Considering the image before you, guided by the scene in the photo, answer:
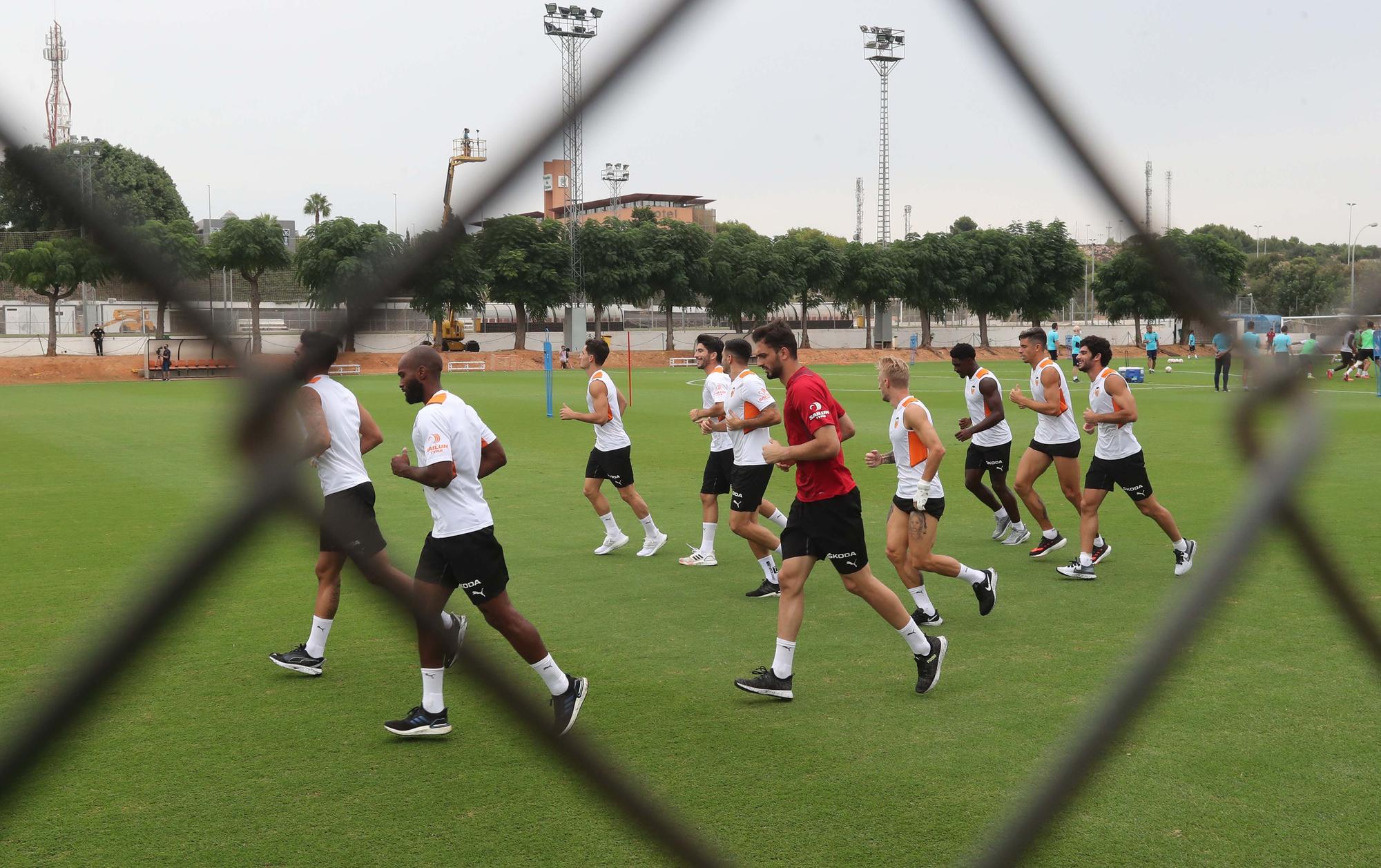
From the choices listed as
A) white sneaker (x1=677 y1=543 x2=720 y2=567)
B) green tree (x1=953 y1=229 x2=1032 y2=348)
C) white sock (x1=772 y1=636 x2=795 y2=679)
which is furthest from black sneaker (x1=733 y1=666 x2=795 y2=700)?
green tree (x1=953 y1=229 x2=1032 y2=348)

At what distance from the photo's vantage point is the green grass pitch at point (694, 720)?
12.7 ft

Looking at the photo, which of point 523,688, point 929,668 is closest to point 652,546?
Answer: point 929,668

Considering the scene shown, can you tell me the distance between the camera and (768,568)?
27.0ft

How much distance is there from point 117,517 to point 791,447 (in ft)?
27.9

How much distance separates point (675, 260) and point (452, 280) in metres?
50.3

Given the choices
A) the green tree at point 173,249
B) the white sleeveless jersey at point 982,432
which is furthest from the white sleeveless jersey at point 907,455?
the green tree at point 173,249

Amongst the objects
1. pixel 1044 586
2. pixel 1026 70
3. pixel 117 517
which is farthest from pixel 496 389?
pixel 1026 70

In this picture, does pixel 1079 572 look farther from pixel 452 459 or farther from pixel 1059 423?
pixel 452 459

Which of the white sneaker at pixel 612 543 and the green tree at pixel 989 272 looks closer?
the white sneaker at pixel 612 543

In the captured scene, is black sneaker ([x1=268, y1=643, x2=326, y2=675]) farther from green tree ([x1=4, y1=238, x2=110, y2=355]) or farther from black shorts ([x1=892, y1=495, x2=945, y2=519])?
green tree ([x1=4, y1=238, x2=110, y2=355])

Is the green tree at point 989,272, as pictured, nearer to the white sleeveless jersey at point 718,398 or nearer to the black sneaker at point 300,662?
the white sleeveless jersey at point 718,398

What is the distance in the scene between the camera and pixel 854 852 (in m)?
3.86

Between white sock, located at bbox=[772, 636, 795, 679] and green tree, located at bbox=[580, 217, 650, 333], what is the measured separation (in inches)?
1651

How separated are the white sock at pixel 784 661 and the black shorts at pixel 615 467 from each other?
4.30 m
